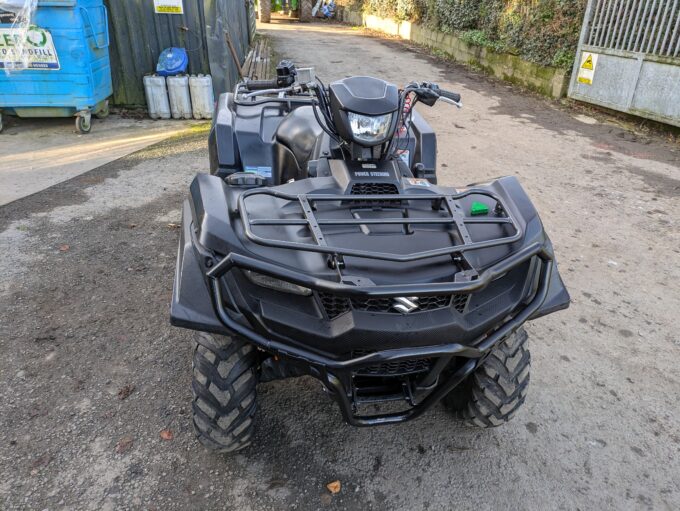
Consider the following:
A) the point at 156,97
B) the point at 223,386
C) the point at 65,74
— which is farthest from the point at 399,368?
the point at 156,97

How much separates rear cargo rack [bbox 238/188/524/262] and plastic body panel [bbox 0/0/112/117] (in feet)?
18.4

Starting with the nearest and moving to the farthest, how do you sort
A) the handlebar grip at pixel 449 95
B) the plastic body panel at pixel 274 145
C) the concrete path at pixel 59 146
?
the handlebar grip at pixel 449 95, the plastic body panel at pixel 274 145, the concrete path at pixel 59 146

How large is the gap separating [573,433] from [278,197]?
1.88 meters

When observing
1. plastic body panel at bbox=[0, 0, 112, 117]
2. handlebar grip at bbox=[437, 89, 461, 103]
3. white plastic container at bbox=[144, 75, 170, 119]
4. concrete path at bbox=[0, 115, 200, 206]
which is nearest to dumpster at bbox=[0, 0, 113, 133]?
plastic body panel at bbox=[0, 0, 112, 117]

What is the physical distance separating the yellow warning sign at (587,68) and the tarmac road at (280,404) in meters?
4.83

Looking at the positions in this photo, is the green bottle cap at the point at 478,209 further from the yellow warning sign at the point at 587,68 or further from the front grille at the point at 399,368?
the yellow warning sign at the point at 587,68

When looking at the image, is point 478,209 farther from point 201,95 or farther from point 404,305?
point 201,95

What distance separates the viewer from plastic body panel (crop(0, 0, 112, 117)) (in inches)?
245

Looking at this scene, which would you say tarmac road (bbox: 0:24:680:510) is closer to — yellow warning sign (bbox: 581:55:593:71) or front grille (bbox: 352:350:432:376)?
Answer: front grille (bbox: 352:350:432:376)

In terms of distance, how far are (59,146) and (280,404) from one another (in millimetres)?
5374

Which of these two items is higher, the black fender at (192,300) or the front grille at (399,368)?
the black fender at (192,300)

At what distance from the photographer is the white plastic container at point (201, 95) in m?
7.42

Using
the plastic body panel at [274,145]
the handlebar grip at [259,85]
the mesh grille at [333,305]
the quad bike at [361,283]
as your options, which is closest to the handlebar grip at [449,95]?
the quad bike at [361,283]

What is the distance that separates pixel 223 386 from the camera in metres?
2.09
